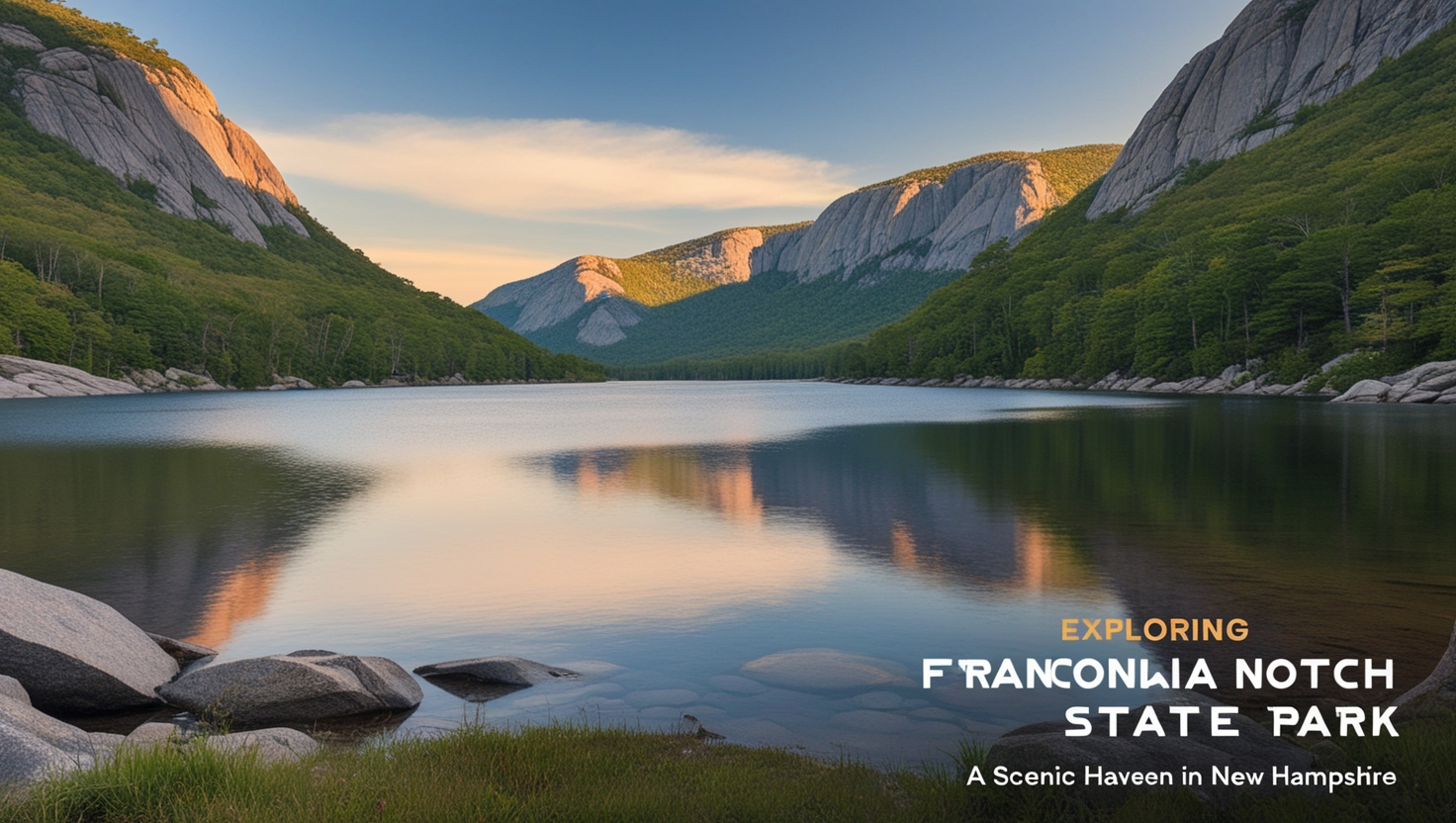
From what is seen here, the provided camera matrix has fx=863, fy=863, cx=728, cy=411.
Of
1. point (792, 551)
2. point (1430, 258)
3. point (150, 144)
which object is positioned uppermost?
point (150, 144)

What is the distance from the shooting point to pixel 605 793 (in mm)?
6457

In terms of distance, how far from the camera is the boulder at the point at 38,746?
639 cm

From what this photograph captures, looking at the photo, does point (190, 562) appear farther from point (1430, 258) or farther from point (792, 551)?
point (1430, 258)

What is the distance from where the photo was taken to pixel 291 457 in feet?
131

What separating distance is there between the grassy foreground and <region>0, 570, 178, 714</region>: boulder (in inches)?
181

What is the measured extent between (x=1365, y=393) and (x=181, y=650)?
8176cm

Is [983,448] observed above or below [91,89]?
below

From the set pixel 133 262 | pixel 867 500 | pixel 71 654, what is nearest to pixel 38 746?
pixel 71 654

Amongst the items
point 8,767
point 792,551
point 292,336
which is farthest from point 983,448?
point 292,336

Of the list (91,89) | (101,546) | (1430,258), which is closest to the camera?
(101,546)

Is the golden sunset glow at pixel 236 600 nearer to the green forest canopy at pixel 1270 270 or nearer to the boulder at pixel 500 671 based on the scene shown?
the boulder at pixel 500 671

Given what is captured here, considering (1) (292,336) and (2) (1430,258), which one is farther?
(1) (292,336)

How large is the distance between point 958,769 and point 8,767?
23.9ft

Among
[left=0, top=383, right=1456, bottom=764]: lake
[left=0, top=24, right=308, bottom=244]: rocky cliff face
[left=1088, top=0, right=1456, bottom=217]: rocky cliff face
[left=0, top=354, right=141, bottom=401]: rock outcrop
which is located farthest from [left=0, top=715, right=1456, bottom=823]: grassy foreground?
[left=0, top=24, right=308, bottom=244]: rocky cliff face
